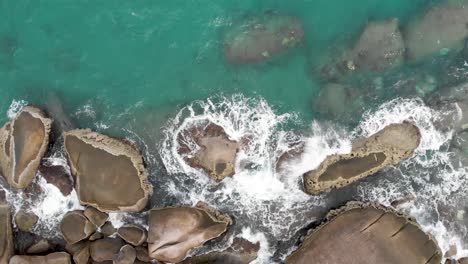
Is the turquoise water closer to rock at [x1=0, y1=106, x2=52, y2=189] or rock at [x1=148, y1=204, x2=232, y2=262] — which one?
rock at [x1=0, y1=106, x2=52, y2=189]

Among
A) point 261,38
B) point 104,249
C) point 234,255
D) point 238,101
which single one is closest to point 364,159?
point 238,101

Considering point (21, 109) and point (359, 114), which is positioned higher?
point (359, 114)

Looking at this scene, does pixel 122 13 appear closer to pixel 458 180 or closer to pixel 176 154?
pixel 176 154

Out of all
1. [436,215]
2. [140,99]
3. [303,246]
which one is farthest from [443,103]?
[140,99]

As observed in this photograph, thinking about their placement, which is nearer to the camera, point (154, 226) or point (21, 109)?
Answer: point (154, 226)

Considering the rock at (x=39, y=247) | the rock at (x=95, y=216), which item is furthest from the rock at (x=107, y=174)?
the rock at (x=39, y=247)

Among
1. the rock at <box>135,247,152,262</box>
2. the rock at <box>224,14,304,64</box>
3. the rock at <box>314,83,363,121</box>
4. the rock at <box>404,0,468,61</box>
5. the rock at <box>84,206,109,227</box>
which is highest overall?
→ the rock at <box>404,0,468,61</box>

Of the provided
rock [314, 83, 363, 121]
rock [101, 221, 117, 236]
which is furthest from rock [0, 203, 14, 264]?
rock [314, 83, 363, 121]

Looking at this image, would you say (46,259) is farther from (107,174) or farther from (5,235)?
→ (107,174)
